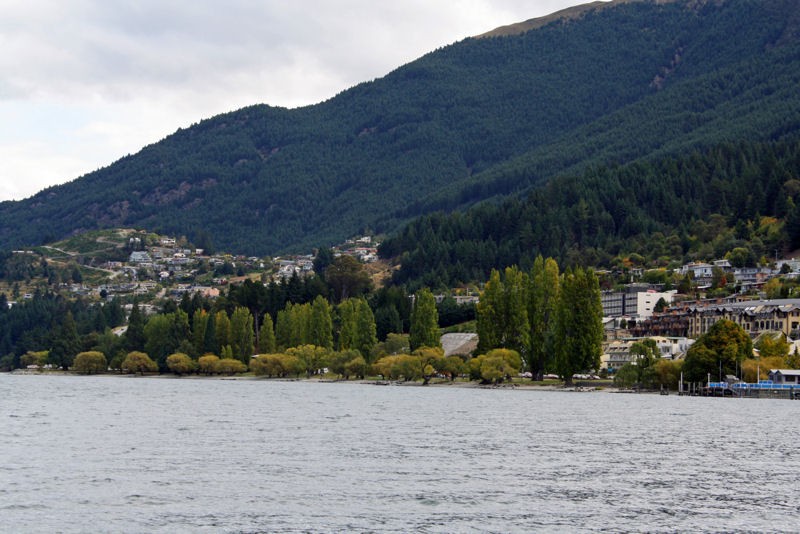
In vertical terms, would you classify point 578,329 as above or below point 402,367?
above

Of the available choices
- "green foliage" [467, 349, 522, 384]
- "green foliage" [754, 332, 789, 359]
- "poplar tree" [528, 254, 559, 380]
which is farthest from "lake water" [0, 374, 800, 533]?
"green foliage" [467, 349, 522, 384]

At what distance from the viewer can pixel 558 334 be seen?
160750mm

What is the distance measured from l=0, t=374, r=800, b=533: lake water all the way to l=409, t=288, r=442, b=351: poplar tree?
232ft

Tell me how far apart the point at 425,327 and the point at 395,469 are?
12453cm

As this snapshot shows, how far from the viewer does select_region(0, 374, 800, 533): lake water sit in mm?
54188

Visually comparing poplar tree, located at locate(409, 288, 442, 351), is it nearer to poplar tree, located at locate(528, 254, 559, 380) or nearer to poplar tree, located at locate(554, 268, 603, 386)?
poplar tree, located at locate(528, 254, 559, 380)

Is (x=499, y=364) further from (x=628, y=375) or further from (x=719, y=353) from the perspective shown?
(x=719, y=353)

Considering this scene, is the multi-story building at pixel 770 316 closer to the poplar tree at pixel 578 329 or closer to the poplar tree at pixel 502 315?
the poplar tree at pixel 502 315

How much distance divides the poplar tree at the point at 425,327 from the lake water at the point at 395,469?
70595mm

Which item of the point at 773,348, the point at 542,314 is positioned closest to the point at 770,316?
the point at 773,348

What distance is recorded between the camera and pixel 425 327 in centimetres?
19412

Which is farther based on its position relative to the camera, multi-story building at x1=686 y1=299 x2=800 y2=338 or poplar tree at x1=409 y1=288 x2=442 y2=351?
poplar tree at x1=409 y1=288 x2=442 y2=351

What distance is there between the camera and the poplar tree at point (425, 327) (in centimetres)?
19375

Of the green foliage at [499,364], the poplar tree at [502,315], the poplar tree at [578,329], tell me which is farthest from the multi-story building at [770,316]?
the green foliage at [499,364]
